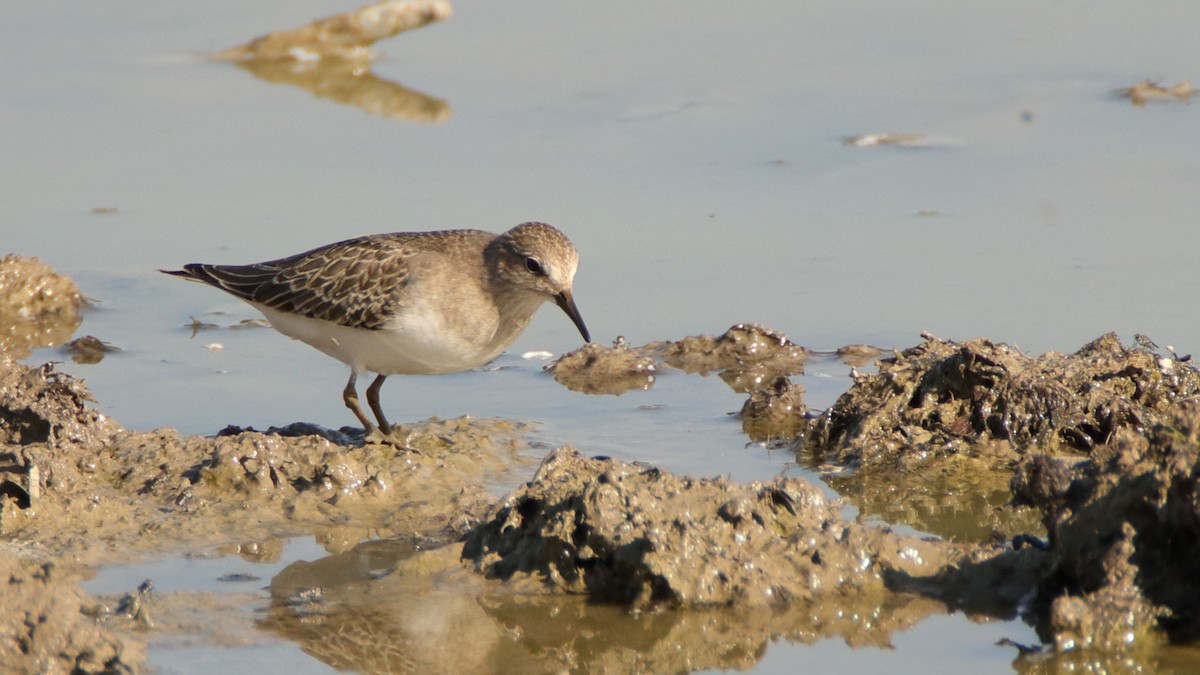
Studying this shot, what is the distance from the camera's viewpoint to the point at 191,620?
5051 millimetres

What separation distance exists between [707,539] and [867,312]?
3.78m

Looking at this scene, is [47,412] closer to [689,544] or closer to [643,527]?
[643,527]

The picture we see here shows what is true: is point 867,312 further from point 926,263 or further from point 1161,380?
point 1161,380

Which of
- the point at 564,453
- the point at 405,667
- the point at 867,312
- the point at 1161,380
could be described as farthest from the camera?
the point at 867,312

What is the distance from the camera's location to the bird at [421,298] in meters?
7.32

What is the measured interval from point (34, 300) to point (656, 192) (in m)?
3.79

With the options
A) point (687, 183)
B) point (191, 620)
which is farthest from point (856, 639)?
point (687, 183)

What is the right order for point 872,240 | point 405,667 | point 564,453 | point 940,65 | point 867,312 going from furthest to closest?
point 940,65 → point 872,240 → point 867,312 → point 564,453 → point 405,667

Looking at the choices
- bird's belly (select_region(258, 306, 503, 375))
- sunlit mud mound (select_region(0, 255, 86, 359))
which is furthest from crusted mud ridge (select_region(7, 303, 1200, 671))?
sunlit mud mound (select_region(0, 255, 86, 359))

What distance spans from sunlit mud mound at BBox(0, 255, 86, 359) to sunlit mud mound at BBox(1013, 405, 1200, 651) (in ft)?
20.0

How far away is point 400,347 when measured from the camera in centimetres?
731

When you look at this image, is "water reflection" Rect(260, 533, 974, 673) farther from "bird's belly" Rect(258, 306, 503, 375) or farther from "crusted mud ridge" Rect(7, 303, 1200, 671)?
"bird's belly" Rect(258, 306, 503, 375)

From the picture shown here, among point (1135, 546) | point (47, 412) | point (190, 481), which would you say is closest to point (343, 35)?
point (47, 412)

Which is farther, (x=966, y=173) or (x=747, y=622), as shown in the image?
(x=966, y=173)
